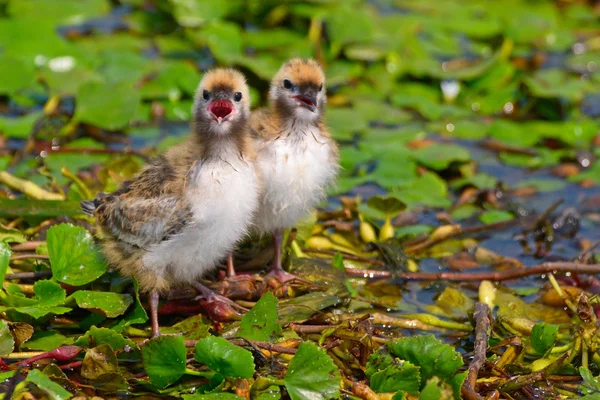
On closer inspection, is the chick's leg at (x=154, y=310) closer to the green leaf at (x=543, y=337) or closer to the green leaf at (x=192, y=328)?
the green leaf at (x=192, y=328)

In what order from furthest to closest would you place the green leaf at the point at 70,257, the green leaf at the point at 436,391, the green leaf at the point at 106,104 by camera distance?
the green leaf at the point at 106,104 < the green leaf at the point at 70,257 < the green leaf at the point at 436,391

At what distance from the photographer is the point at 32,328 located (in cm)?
488

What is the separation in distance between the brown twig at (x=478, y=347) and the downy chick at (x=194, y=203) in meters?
1.42

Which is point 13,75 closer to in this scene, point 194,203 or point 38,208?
point 38,208

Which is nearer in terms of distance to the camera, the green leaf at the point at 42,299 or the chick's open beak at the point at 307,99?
the green leaf at the point at 42,299

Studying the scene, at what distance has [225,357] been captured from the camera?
445cm

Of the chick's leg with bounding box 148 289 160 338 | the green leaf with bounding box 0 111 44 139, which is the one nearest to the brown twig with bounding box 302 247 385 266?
the chick's leg with bounding box 148 289 160 338

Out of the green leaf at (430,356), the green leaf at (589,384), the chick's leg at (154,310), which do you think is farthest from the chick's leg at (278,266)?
the green leaf at (589,384)

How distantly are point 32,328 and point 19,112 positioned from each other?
3491 millimetres

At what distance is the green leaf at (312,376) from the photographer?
446 centimetres

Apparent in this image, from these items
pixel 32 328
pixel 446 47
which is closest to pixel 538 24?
pixel 446 47

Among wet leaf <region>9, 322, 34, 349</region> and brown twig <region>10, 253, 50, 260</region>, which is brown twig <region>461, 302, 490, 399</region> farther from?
brown twig <region>10, 253, 50, 260</region>

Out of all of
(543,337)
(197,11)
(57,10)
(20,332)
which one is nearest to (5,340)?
(20,332)

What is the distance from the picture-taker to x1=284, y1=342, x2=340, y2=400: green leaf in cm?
446
